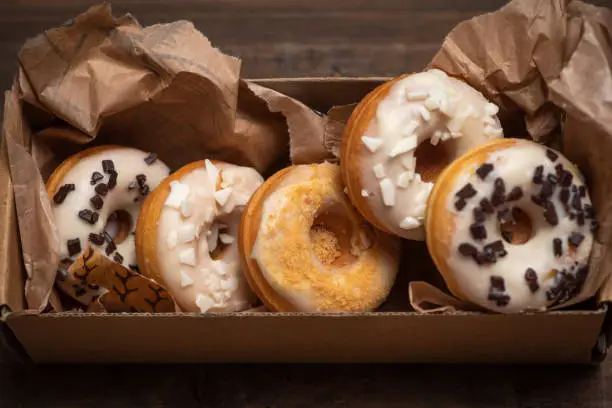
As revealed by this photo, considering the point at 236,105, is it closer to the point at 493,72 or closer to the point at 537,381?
the point at 493,72

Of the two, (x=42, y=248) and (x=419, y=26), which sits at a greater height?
(x=419, y=26)

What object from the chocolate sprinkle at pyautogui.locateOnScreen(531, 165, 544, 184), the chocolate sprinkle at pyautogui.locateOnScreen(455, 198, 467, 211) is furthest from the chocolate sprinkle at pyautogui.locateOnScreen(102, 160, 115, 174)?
the chocolate sprinkle at pyautogui.locateOnScreen(531, 165, 544, 184)

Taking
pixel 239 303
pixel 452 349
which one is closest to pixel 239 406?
pixel 239 303

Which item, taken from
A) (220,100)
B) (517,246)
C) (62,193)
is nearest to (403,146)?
(517,246)

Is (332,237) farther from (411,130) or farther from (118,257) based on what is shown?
(118,257)

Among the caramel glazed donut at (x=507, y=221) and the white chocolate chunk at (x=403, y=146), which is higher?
the white chocolate chunk at (x=403, y=146)

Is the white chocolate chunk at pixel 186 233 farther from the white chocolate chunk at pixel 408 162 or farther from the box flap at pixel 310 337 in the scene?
the white chocolate chunk at pixel 408 162

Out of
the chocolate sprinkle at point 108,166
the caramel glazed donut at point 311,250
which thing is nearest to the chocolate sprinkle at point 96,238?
the chocolate sprinkle at point 108,166
